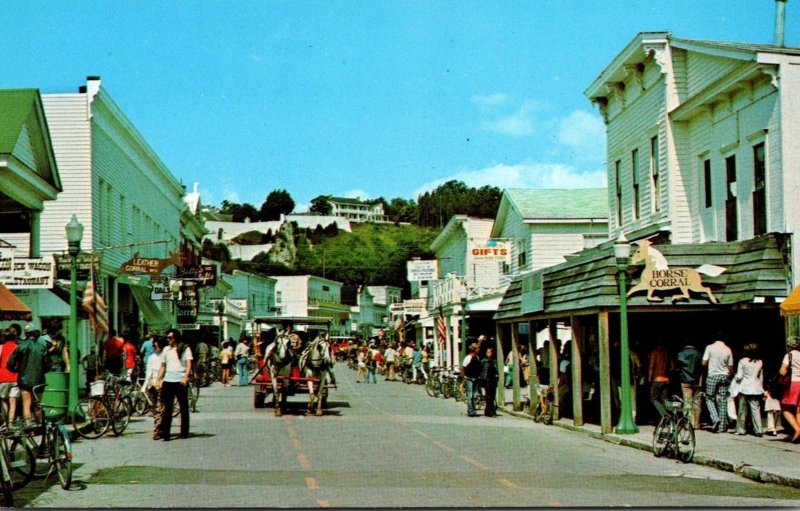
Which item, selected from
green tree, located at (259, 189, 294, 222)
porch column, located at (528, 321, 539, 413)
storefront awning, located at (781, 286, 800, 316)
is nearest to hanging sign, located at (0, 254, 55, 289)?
porch column, located at (528, 321, 539, 413)

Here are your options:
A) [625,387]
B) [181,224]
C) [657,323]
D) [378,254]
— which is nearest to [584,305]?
[625,387]

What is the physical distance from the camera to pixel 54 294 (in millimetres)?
28906

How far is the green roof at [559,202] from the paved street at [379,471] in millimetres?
25492

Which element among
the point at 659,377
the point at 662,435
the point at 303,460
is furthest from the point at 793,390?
the point at 303,460

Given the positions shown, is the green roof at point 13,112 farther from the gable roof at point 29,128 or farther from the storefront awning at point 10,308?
the storefront awning at point 10,308

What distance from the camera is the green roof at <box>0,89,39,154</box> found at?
23708mm

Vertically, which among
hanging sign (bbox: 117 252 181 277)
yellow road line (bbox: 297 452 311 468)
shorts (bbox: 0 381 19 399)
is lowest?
yellow road line (bbox: 297 452 311 468)

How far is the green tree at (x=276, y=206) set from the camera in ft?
435

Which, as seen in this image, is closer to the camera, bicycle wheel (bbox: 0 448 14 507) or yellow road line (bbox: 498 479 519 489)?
bicycle wheel (bbox: 0 448 14 507)

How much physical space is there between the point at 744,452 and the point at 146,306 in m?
31.4

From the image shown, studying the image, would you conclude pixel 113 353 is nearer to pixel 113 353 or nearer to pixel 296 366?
pixel 113 353

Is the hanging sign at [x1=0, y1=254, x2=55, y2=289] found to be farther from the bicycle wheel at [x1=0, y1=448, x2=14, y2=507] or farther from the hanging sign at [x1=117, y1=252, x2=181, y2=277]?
the bicycle wheel at [x1=0, y1=448, x2=14, y2=507]

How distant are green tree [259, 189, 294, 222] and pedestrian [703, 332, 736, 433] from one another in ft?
361

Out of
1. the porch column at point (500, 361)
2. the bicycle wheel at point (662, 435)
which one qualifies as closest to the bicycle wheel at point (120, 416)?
the bicycle wheel at point (662, 435)
